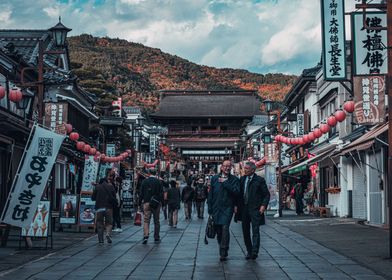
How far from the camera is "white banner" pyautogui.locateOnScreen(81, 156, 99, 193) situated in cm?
2416

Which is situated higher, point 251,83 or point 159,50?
point 159,50

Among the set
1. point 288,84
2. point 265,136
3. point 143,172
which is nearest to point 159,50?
point 288,84

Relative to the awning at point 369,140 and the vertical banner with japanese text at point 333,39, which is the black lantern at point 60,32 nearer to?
the vertical banner with japanese text at point 333,39

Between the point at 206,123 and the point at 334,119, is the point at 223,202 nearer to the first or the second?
the point at 334,119

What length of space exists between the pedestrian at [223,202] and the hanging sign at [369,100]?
8.12m

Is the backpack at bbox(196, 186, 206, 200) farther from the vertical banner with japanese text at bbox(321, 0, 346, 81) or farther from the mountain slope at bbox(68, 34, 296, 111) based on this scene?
the mountain slope at bbox(68, 34, 296, 111)

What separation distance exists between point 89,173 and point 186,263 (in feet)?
43.5

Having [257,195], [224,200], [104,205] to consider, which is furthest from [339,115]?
[224,200]

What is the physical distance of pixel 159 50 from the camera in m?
150

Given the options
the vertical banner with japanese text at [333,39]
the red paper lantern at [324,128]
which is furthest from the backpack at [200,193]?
the vertical banner with japanese text at [333,39]

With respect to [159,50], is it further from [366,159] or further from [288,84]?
[366,159]

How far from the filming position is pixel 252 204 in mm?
12734

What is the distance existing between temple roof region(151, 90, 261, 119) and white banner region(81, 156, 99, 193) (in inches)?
2285

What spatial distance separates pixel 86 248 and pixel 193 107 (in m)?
75.1
